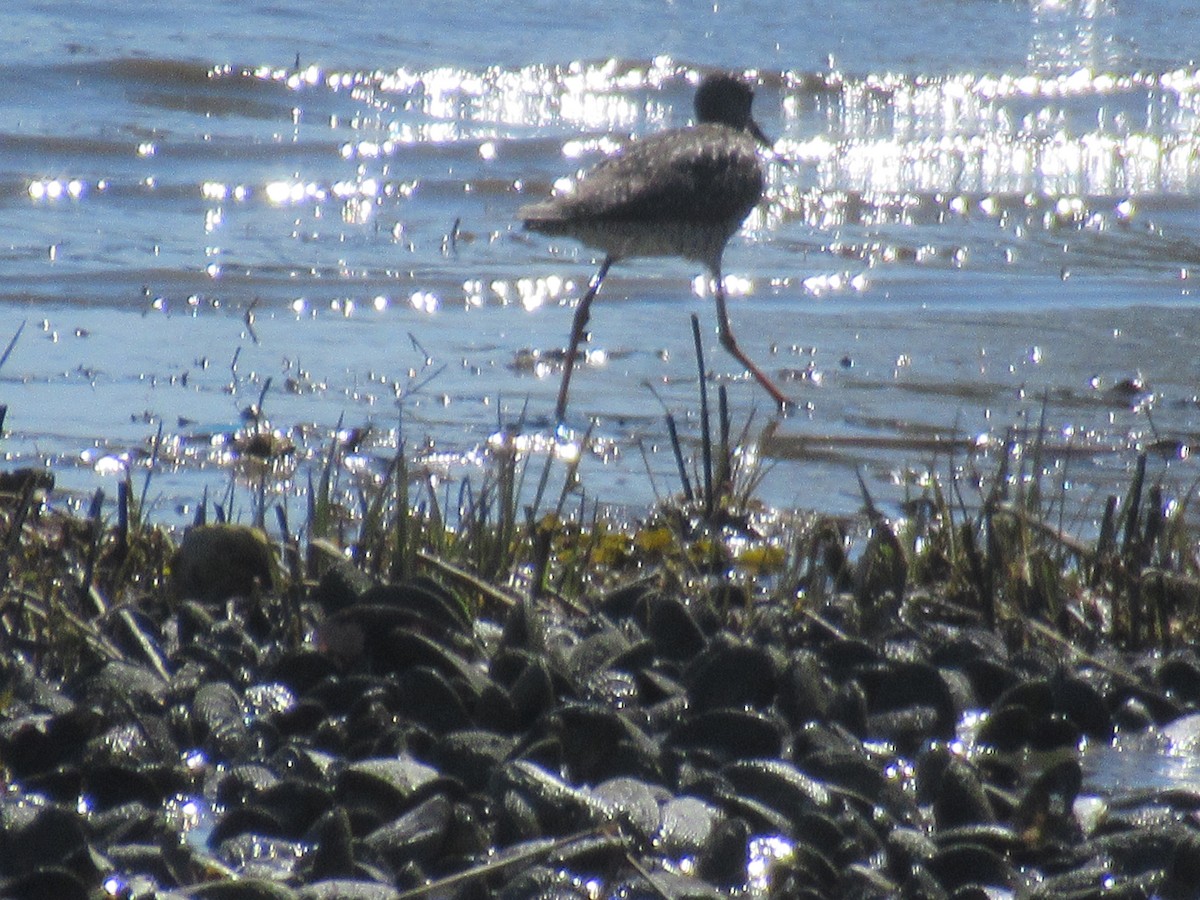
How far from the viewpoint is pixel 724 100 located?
8391 millimetres

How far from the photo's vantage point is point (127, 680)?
9.48 ft

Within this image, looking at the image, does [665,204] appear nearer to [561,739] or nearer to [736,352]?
[736,352]

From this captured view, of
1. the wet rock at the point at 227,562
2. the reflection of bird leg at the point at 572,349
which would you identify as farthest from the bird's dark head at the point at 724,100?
the wet rock at the point at 227,562

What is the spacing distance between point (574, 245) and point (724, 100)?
5.73ft

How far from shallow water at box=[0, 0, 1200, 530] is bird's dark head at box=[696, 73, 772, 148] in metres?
0.85

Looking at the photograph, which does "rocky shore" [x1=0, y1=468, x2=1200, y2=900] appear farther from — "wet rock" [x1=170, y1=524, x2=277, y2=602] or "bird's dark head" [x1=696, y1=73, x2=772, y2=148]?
"bird's dark head" [x1=696, y1=73, x2=772, y2=148]

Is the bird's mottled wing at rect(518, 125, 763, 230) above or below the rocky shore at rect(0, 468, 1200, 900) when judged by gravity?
above

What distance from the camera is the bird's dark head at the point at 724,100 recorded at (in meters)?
8.38

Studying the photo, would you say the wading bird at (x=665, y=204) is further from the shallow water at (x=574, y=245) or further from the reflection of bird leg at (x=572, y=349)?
the shallow water at (x=574, y=245)

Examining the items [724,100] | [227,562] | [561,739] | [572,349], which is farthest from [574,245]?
[561,739]

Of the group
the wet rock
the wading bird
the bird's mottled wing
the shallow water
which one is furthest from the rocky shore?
the bird's mottled wing

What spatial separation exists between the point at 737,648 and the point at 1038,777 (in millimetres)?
530

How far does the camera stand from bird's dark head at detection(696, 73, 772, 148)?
27.5ft

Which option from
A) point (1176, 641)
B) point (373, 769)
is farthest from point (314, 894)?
point (1176, 641)
